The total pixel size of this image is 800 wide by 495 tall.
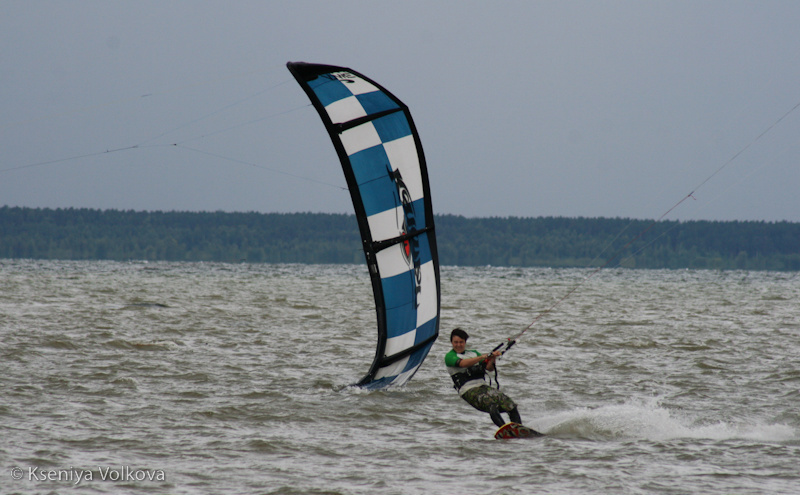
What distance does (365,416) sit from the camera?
28.8 feet

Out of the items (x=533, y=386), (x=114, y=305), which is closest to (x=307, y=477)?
(x=533, y=386)

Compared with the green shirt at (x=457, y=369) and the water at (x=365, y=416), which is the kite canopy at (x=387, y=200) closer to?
the water at (x=365, y=416)

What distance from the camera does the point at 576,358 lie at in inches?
548

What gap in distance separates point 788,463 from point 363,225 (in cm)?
502

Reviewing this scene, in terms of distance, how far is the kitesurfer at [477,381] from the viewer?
7.97 m

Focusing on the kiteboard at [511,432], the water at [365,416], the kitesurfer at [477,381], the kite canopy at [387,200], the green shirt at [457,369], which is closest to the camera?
the water at [365,416]

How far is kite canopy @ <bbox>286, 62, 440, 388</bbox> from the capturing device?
905 centimetres

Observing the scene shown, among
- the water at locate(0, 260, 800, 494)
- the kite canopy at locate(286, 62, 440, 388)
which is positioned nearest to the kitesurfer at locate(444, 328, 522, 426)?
the water at locate(0, 260, 800, 494)

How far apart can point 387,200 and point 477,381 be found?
8.26ft

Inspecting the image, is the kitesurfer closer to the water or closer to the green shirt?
the green shirt

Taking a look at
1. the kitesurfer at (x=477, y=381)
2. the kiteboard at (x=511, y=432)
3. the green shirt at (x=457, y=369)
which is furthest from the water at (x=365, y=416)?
the green shirt at (x=457, y=369)

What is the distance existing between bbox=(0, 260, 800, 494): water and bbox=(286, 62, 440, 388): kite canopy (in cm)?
76

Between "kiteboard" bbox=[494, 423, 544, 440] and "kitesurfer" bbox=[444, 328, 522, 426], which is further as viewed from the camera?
"kitesurfer" bbox=[444, 328, 522, 426]

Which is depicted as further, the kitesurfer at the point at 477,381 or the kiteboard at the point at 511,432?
the kitesurfer at the point at 477,381
